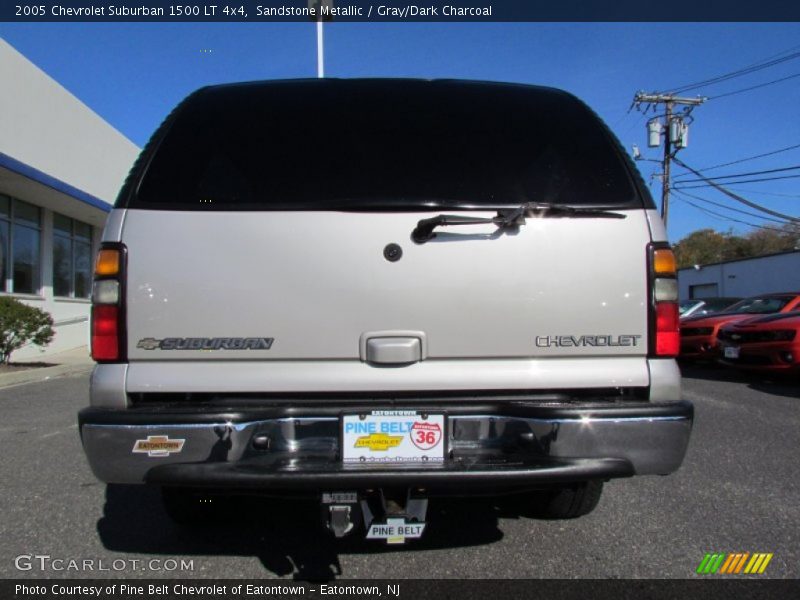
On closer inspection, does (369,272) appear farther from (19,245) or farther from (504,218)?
(19,245)

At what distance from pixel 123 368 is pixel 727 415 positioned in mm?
6012

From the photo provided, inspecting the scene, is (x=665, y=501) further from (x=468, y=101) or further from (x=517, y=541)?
(x=468, y=101)

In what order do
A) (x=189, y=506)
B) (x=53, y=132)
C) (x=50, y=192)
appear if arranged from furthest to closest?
(x=53, y=132) → (x=50, y=192) → (x=189, y=506)

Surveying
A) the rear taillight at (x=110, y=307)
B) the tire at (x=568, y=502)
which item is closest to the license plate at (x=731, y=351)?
the tire at (x=568, y=502)

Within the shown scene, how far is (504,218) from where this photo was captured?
236 centimetres

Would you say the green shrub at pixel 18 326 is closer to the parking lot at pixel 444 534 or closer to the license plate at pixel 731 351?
the parking lot at pixel 444 534

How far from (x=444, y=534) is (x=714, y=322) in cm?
900

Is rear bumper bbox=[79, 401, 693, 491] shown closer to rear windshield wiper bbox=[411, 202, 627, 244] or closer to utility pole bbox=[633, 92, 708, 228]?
rear windshield wiper bbox=[411, 202, 627, 244]

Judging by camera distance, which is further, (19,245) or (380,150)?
(19,245)

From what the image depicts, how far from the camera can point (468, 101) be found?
113 inches

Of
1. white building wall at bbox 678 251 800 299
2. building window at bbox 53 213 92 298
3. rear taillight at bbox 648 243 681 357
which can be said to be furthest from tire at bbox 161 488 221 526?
white building wall at bbox 678 251 800 299

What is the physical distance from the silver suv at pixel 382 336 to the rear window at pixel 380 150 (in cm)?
2

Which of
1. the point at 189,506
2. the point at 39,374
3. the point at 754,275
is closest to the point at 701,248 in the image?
the point at 754,275
